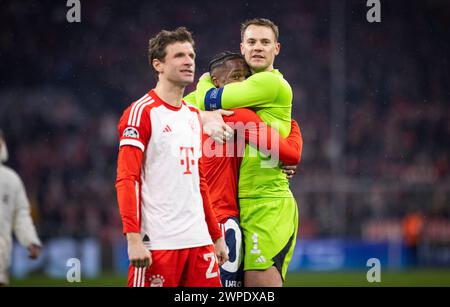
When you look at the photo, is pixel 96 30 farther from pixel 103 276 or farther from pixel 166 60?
pixel 166 60

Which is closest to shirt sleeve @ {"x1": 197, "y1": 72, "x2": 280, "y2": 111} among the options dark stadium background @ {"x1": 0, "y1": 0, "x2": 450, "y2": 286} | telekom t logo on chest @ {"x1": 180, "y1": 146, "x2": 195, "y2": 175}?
telekom t logo on chest @ {"x1": 180, "y1": 146, "x2": 195, "y2": 175}

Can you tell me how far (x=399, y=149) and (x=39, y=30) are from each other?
10151mm

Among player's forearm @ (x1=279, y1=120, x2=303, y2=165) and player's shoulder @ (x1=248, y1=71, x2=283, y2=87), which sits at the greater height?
player's shoulder @ (x1=248, y1=71, x2=283, y2=87)

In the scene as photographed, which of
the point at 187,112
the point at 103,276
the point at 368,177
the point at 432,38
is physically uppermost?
the point at 432,38

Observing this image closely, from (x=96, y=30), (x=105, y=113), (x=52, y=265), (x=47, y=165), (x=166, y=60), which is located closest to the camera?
(x=166, y=60)

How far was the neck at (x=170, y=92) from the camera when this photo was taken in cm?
543

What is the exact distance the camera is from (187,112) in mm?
5520

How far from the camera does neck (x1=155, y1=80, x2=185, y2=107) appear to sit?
543 centimetres

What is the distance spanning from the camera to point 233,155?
6.22 meters

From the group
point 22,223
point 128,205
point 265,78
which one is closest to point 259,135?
point 265,78

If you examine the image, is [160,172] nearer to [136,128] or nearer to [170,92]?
[136,128]

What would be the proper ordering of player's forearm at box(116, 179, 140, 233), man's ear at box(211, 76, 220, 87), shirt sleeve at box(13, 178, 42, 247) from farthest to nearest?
shirt sleeve at box(13, 178, 42, 247)
man's ear at box(211, 76, 220, 87)
player's forearm at box(116, 179, 140, 233)

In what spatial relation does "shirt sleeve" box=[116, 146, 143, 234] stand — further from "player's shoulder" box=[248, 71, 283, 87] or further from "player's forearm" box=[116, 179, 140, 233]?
"player's shoulder" box=[248, 71, 283, 87]
